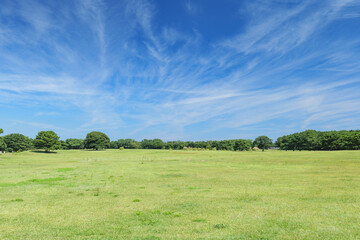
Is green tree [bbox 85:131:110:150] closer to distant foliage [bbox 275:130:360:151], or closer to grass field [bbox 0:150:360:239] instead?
grass field [bbox 0:150:360:239]

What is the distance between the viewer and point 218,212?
15422 mm

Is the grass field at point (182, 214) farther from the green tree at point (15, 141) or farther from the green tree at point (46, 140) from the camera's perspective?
the green tree at point (15, 141)

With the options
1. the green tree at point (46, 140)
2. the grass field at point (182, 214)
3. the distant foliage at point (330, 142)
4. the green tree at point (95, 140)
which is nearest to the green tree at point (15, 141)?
the green tree at point (95, 140)

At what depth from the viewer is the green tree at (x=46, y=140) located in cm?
11069

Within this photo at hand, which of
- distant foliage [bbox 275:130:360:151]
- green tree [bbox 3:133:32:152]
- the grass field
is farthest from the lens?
green tree [bbox 3:133:32:152]

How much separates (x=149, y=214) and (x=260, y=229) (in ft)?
23.0

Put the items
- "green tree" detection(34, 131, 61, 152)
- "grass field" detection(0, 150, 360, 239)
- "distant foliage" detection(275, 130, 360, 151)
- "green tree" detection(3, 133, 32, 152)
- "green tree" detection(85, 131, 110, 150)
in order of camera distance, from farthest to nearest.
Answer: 1. "green tree" detection(85, 131, 110, 150)
2. "green tree" detection(3, 133, 32, 152)
3. "distant foliage" detection(275, 130, 360, 151)
4. "green tree" detection(34, 131, 61, 152)
5. "grass field" detection(0, 150, 360, 239)

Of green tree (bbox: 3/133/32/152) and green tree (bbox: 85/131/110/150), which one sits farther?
green tree (bbox: 85/131/110/150)

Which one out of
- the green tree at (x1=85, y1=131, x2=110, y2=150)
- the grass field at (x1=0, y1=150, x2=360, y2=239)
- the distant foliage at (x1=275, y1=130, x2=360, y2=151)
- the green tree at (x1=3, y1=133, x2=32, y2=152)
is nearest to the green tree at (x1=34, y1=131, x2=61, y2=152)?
the green tree at (x1=85, y1=131, x2=110, y2=150)

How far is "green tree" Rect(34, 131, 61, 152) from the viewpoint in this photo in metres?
111

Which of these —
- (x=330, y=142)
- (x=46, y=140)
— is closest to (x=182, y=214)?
(x=46, y=140)

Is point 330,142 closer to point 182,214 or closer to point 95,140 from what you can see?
point 95,140

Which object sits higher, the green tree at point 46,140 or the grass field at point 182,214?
the green tree at point 46,140

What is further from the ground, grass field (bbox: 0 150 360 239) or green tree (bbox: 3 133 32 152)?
green tree (bbox: 3 133 32 152)
